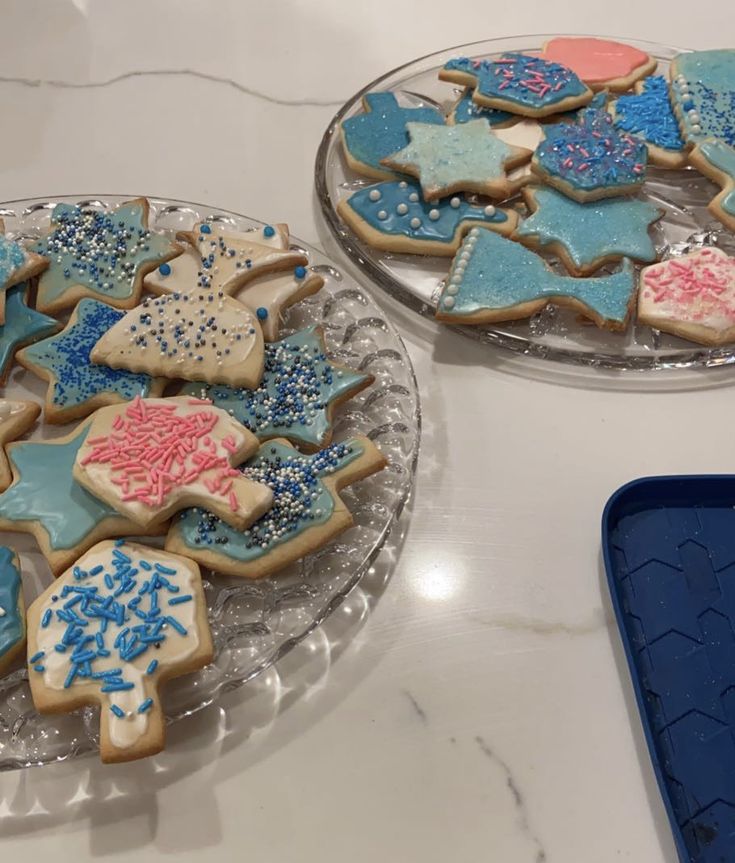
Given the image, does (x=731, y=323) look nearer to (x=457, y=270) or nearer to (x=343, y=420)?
(x=457, y=270)

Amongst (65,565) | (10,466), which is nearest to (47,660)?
(65,565)

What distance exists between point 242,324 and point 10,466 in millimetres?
306

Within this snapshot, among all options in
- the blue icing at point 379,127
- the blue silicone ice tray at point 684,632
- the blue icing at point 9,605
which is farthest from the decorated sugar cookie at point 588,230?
the blue icing at point 9,605

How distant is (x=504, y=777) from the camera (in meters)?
0.80

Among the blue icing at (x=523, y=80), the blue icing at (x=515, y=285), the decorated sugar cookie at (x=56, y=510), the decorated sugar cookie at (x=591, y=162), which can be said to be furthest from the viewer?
the blue icing at (x=523, y=80)

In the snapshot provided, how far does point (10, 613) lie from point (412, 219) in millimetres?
720

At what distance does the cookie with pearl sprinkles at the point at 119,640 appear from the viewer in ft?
2.39

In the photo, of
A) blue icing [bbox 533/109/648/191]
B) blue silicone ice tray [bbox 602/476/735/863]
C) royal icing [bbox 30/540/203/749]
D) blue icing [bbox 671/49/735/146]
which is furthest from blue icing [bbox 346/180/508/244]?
royal icing [bbox 30/540/203/749]

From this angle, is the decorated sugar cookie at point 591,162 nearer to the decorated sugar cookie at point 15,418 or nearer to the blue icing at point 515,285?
the blue icing at point 515,285

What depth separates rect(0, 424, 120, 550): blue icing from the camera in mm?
840

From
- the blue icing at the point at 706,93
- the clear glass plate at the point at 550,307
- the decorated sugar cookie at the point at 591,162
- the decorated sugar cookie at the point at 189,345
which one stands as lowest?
the decorated sugar cookie at the point at 189,345

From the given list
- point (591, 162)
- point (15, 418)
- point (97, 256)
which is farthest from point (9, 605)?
point (591, 162)

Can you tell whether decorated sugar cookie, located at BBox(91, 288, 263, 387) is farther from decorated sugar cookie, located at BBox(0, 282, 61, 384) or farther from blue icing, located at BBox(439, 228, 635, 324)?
blue icing, located at BBox(439, 228, 635, 324)

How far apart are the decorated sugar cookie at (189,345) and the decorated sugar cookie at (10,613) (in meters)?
0.27
